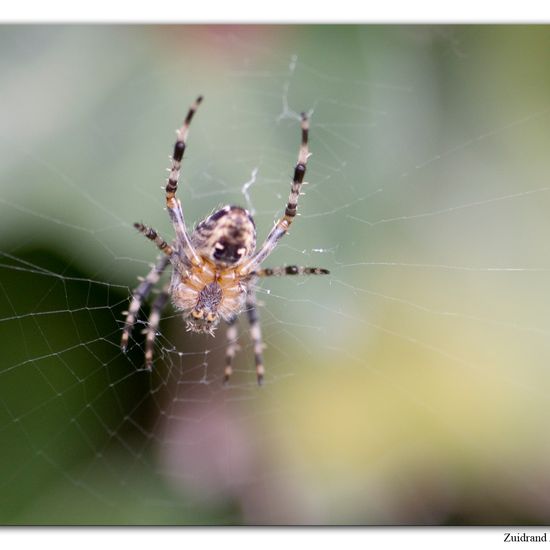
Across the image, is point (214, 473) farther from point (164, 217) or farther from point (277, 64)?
point (277, 64)

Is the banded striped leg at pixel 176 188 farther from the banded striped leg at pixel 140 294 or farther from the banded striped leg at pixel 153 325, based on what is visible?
the banded striped leg at pixel 153 325

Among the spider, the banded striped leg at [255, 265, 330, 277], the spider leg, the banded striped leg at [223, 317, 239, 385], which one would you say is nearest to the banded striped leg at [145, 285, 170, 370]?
the spider

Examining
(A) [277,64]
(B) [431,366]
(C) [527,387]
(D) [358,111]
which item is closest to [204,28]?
(A) [277,64]

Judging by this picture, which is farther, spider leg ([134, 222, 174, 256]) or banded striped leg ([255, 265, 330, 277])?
banded striped leg ([255, 265, 330, 277])

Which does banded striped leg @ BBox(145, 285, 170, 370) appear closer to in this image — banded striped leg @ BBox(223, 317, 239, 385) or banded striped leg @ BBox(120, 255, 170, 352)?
banded striped leg @ BBox(120, 255, 170, 352)

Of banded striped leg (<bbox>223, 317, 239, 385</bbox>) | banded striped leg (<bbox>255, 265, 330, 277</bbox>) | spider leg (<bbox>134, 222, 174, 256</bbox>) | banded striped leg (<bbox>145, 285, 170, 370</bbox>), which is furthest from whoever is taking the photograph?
banded striped leg (<bbox>223, 317, 239, 385</bbox>)

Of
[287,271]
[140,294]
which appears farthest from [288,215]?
[140,294]

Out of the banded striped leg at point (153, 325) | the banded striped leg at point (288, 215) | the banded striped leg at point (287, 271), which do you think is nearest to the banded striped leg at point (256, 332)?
the banded striped leg at point (288, 215)
